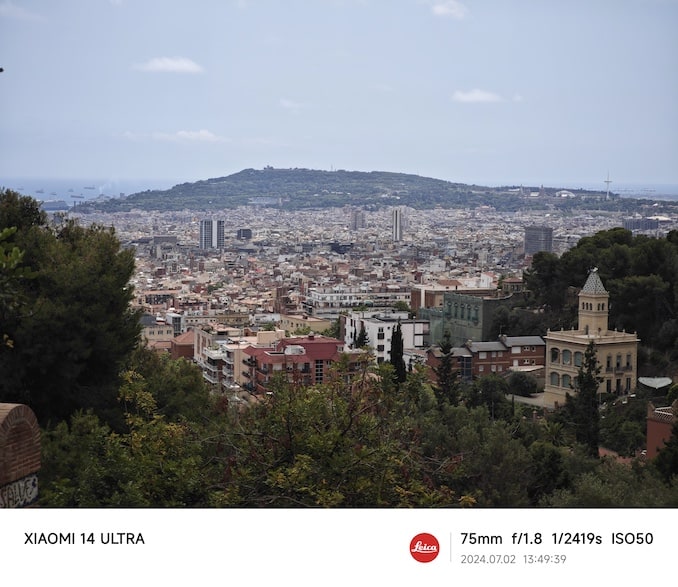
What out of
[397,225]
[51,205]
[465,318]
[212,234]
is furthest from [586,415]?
[212,234]

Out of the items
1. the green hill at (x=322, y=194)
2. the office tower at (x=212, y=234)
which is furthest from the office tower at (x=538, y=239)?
the office tower at (x=212, y=234)

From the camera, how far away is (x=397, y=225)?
46.3 metres

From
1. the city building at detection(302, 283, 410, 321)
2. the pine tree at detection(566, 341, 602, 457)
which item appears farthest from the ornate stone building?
the city building at detection(302, 283, 410, 321)

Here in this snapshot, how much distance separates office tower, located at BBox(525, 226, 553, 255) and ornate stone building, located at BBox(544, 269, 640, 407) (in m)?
20.4

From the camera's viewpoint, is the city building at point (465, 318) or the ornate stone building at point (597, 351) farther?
the city building at point (465, 318)

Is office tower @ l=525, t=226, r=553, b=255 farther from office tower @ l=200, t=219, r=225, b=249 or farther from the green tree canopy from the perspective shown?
the green tree canopy

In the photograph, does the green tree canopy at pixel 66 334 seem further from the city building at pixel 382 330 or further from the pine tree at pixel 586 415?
the city building at pixel 382 330

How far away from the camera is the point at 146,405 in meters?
3.80

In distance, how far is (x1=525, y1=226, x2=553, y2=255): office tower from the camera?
35.8m

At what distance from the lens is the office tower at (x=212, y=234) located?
145 feet
